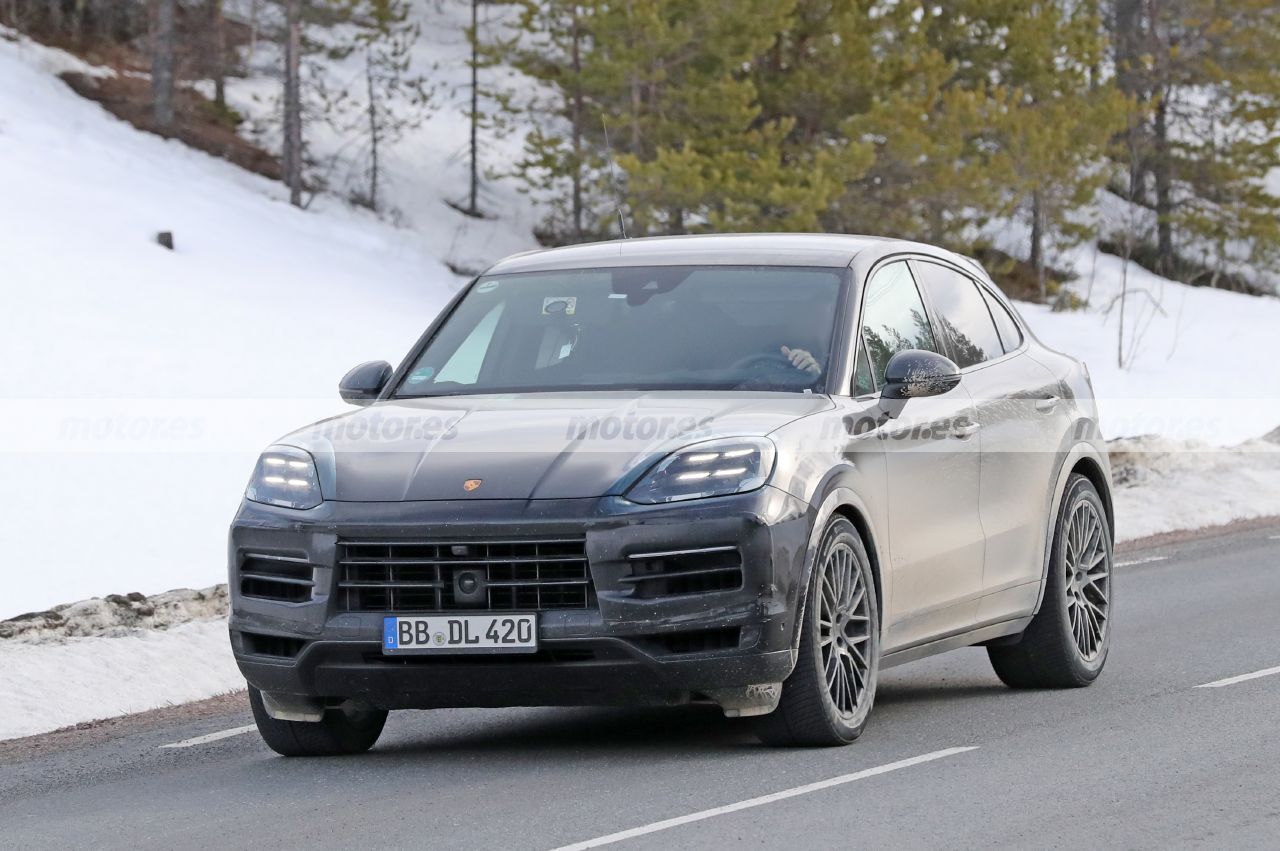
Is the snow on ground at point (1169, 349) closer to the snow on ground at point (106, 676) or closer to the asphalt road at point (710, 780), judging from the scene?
the snow on ground at point (106, 676)

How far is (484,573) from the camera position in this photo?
6.43 meters

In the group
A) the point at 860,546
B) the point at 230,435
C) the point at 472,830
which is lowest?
the point at 230,435

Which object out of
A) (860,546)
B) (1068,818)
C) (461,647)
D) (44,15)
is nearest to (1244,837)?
(1068,818)

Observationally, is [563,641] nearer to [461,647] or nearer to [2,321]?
[461,647]

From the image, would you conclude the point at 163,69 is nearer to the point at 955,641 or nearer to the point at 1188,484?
the point at 1188,484

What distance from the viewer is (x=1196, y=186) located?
5350 centimetres

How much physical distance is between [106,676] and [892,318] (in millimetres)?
4296

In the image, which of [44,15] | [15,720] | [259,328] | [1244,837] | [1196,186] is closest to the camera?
[1244,837]

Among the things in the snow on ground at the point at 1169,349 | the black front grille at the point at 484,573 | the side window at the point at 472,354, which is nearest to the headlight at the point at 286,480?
the black front grille at the point at 484,573

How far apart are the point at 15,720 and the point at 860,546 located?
407cm

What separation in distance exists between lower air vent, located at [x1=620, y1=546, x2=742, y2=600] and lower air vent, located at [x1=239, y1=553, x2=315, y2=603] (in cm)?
107

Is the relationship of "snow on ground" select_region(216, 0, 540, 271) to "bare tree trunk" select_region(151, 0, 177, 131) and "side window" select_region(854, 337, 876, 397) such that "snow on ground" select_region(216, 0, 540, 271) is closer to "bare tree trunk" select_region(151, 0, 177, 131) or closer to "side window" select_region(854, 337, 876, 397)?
"bare tree trunk" select_region(151, 0, 177, 131)

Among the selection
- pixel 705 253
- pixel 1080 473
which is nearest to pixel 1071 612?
pixel 1080 473

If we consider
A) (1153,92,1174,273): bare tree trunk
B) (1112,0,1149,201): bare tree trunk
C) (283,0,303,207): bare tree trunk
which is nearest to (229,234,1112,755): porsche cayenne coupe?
(283,0,303,207): bare tree trunk
